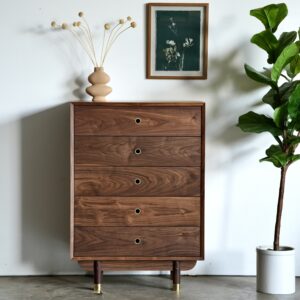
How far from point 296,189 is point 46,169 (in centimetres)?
153

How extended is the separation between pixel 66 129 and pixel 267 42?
1295 millimetres

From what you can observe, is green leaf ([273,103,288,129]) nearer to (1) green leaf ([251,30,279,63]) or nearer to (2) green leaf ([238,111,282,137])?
(2) green leaf ([238,111,282,137])

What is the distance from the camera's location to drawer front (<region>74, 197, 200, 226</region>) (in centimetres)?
327

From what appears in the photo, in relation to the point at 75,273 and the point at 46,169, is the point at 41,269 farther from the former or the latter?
the point at 46,169

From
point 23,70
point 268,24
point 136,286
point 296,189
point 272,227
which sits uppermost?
point 268,24

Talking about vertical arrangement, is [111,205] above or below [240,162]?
below

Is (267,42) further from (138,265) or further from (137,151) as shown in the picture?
(138,265)

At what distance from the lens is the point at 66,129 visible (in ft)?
12.0

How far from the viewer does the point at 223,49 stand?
3.63 m

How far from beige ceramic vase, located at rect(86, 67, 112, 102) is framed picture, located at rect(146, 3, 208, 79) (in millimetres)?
296

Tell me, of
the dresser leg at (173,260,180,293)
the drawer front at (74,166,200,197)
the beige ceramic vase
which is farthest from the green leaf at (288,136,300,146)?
the beige ceramic vase

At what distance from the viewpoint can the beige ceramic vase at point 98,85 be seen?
348cm

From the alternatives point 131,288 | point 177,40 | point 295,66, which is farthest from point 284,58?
point 131,288

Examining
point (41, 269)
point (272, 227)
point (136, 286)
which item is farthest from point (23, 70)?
point (272, 227)
